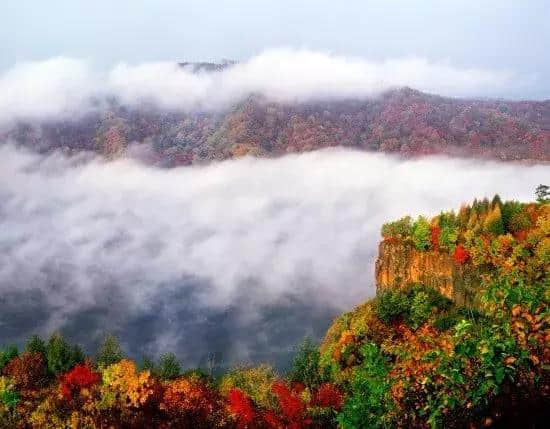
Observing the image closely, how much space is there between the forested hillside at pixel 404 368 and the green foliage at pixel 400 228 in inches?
8.4

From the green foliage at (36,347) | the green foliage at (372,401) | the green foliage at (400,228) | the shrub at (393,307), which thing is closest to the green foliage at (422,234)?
the green foliage at (400,228)

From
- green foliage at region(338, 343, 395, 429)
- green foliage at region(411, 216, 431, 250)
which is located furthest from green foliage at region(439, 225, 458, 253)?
green foliage at region(338, 343, 395, 429)

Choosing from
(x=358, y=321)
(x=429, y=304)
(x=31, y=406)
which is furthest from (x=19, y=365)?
(x=429, y=304)

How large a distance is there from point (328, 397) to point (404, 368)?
54215 millimetres

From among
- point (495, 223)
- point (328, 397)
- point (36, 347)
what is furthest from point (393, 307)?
point (36, 347)

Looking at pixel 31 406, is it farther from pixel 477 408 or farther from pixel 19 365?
pixel 477 408

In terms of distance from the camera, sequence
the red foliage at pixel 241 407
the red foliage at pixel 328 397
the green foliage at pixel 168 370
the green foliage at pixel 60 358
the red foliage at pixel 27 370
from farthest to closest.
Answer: the green foliage at pixel 168 370 < the green foliage at pixel 60 358 < the red foliage at pixel 27 370 < the red foliage at pixel 328 397 < the red foliage at pixel 241 407

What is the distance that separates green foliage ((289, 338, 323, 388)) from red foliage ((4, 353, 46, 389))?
38211 mm

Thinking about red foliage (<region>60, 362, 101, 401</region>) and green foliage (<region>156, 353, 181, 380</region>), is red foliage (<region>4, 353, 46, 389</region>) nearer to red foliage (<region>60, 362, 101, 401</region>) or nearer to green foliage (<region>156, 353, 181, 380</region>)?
red foliage (<region>60, 362, 101, 401</region>)

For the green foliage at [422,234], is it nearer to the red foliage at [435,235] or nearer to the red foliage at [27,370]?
the red foliage at [435,235]

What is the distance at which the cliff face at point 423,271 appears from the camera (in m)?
77.4

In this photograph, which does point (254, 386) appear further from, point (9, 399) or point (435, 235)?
point (9, 399)

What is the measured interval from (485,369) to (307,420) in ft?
166

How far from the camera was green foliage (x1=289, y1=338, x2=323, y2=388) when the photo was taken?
8238 cm
